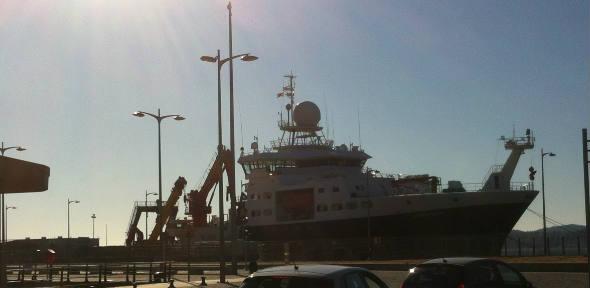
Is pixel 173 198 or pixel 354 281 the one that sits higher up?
pixel 173 198

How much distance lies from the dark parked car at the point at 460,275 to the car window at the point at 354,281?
118 inches

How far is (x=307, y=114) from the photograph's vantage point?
72.8m

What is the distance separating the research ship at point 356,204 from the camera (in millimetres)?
59594

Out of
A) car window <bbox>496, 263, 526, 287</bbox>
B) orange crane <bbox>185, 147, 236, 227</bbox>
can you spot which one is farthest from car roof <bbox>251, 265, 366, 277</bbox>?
orange crane <bbox>185, 147, 236, 227</bbox>

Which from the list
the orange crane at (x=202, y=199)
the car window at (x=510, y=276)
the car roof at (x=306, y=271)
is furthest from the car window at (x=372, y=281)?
the orange crane at (x=202, y=199)

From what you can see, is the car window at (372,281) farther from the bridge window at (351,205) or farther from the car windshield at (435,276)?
the bridge window at (351,205)

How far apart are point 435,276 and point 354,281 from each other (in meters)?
3.46

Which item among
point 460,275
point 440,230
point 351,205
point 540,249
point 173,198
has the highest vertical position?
point 173,198

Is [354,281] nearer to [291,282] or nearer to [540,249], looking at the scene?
[291,282]

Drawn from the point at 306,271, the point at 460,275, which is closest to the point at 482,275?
the point at 460,275

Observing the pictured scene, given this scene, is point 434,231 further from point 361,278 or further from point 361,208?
point 361,278

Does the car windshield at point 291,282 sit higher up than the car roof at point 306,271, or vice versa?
the car roof at point 306,271

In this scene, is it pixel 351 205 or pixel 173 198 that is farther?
pixel 173 198

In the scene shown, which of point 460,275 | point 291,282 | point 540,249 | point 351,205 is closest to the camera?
point 291,282
